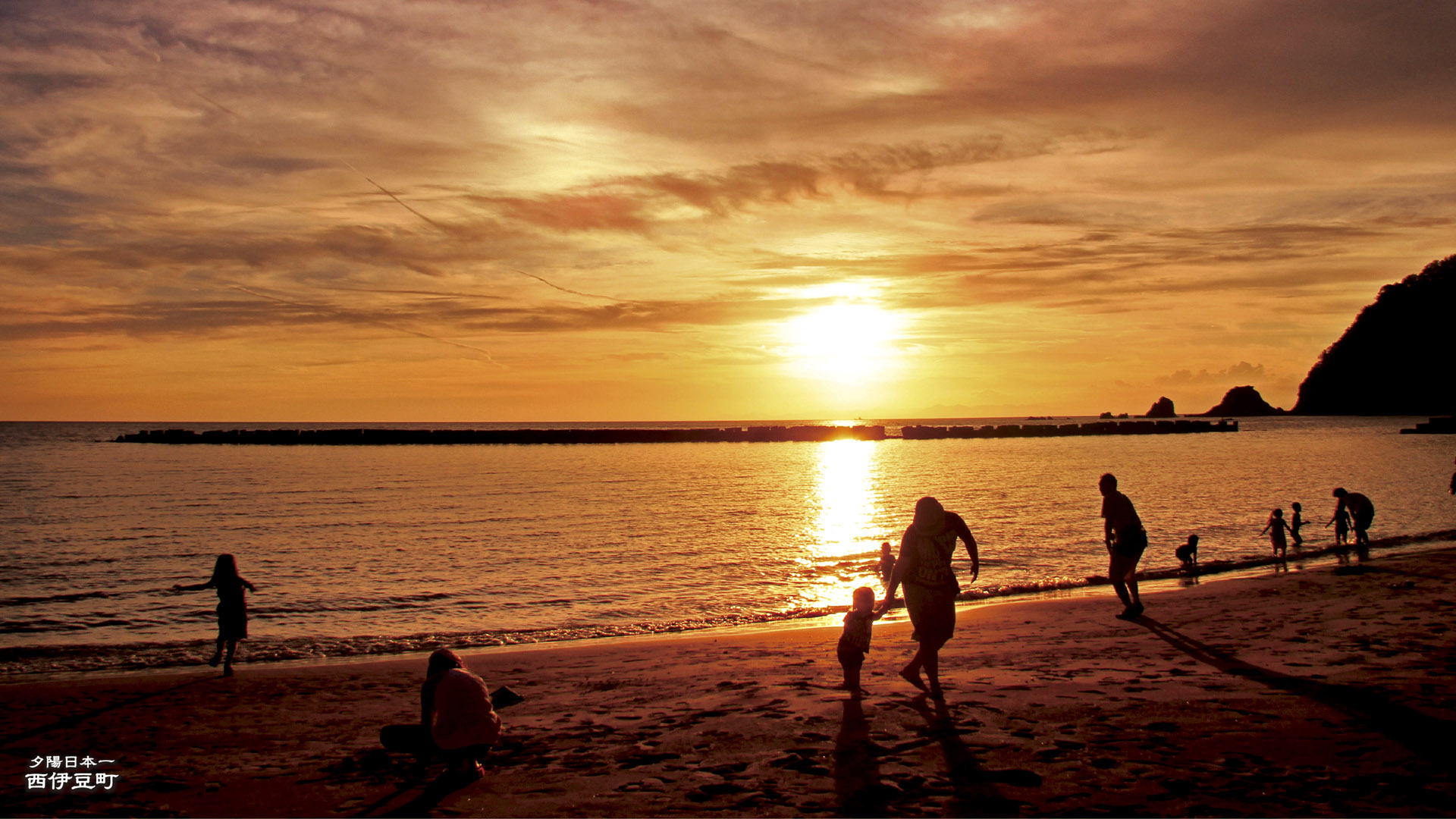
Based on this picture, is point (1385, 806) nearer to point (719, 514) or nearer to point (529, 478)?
point (719, 514)

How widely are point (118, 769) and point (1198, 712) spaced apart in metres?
9.73

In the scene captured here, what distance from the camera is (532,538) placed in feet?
90.5

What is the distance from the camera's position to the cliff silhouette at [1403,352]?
15700cm

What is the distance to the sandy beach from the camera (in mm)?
5840

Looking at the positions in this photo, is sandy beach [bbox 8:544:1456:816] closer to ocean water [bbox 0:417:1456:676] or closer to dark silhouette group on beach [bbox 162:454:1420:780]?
dark silhouette group on beach [bbox 162:454:1420:780]

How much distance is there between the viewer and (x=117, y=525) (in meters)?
30.5

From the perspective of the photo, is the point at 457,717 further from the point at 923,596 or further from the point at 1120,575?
the point at 1120,575

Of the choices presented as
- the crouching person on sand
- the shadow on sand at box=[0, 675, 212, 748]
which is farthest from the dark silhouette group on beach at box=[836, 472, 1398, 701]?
the shadow on sand at box=[0, 675, 212, 748]

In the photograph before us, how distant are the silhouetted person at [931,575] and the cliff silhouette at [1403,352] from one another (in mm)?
197004

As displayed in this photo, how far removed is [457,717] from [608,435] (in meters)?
127

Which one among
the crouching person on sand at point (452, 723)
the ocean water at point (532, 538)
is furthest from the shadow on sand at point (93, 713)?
the crouching person on sand at point (452, 723)

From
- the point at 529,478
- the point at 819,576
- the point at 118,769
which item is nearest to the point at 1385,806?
the point at 118,769

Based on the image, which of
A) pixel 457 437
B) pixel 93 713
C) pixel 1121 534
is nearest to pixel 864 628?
pixel 1121 534

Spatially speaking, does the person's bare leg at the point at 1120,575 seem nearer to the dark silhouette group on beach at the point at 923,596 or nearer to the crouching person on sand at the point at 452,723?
the dark silhouette group on beach at the point at 923,596
